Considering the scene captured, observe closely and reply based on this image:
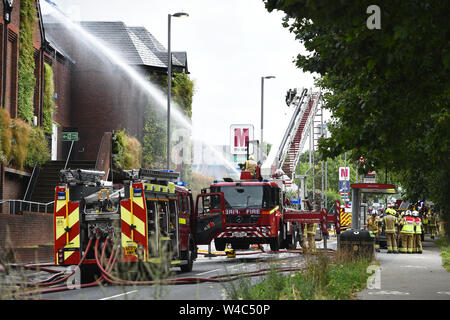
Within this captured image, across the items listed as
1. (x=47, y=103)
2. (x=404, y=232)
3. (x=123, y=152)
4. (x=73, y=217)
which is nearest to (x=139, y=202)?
(x=73, y=217)

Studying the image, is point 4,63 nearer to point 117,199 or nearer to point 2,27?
point 2,27

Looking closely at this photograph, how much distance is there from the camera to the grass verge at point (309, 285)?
11.1 m

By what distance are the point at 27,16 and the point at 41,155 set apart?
617 centimetres

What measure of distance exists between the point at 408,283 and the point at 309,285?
503cm

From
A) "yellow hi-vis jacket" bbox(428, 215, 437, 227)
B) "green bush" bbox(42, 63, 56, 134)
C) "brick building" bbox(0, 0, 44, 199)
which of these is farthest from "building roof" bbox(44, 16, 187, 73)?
"yellow hi-vis jacket" bbox(428, 215, 437, 227)

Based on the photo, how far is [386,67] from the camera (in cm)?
1069

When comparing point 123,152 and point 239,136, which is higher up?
point 239,136

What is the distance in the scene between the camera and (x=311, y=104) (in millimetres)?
56000

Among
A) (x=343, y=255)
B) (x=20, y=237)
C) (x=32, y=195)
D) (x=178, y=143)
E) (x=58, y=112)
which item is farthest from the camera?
(x=178, y=143)

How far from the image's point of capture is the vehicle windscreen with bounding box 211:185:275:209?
26.9 meters

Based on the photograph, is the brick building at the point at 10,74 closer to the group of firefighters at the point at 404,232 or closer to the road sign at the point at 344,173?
the group of firefighters at the point at 404,232

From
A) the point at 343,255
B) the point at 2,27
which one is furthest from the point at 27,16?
the point at 343,255

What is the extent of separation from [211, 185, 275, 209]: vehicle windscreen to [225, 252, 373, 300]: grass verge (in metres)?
10.1

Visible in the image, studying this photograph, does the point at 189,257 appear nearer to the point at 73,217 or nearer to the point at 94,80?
the point at 73,217
